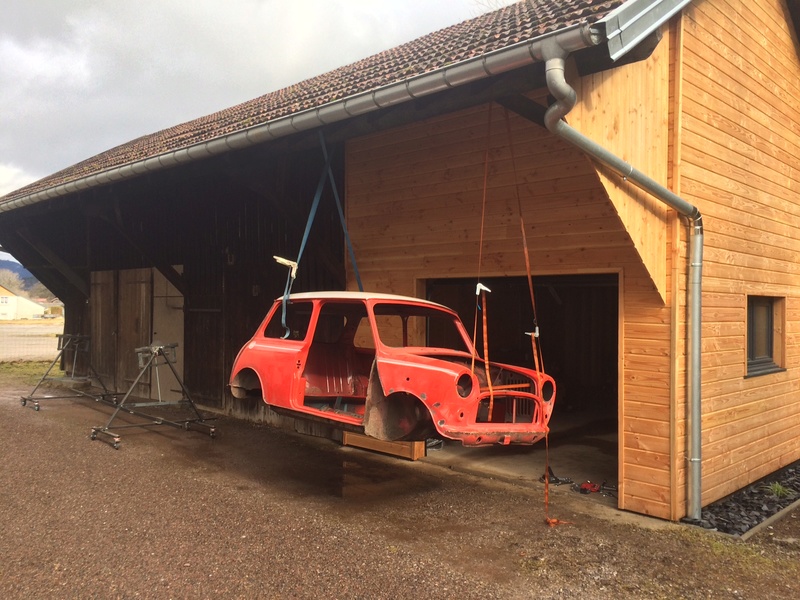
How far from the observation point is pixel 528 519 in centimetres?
549

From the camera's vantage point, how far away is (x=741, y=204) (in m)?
6.86

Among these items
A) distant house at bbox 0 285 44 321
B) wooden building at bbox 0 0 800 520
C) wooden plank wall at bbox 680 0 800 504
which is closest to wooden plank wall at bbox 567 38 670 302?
wooden building at bbox 0 0 800 520

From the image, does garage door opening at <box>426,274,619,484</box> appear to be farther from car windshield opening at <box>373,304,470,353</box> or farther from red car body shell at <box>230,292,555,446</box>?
red car body shell at <box>230,292,555,446</box>

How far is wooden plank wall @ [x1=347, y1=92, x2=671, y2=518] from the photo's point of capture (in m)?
5.62

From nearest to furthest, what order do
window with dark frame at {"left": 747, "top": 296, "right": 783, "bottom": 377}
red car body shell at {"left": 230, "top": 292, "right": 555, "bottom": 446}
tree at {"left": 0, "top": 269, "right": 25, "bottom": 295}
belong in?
red car body shell at {"left": 230, "top": 292, "right": 555, "bottom": 446} → window with dark frame at {"left": 747, "top": 296, "right": 783, "bottom": 377} → tree at {"left": 0, "top": 269, "right": 25, "bottom": 295}

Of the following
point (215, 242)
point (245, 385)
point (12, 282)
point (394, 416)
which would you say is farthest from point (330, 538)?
point (12, 282)

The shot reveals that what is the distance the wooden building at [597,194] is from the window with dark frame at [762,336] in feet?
0.11

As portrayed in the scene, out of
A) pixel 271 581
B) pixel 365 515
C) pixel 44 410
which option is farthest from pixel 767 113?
pixel 44 410

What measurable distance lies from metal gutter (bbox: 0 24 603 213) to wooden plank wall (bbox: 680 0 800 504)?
8.29 ft

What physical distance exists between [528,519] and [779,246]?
17.1ft

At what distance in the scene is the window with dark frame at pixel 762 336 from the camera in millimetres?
7305

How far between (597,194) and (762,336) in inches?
145

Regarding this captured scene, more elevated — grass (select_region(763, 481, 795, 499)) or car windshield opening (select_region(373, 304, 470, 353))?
car windshield opening (select_region(373, 304, 470, 353))

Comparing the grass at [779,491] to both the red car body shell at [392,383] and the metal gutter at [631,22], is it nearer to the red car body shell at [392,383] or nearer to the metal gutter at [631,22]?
the red car body shell at [392,383]
